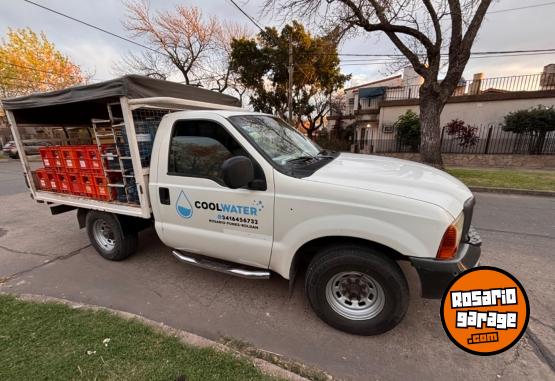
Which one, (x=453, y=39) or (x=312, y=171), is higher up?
(x=453, y=39)

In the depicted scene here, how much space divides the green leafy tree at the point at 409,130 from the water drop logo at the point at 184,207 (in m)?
14.3

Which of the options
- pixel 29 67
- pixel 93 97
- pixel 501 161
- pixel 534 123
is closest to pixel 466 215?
pixel 93 97

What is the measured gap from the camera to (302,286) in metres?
3.13

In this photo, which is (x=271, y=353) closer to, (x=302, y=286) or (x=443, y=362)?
(x=302, y=286)

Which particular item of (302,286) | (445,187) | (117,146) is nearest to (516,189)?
(445,187)

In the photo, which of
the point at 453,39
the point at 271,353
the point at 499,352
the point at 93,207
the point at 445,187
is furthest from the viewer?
the point at 453,39

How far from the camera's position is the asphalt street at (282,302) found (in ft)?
6.84

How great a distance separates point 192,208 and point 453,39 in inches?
416

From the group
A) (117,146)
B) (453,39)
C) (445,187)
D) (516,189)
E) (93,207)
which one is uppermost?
(453,39)

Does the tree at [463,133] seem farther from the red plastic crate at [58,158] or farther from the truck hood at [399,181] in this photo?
the red plastic crate at [58,158]

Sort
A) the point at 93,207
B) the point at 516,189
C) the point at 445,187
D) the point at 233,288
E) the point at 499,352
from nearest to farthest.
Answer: the point at 499,352
the point at 445,187
the point at 233,288
the point at 93,207
the point at 516,189

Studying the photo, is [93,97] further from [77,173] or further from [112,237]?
[112,237]

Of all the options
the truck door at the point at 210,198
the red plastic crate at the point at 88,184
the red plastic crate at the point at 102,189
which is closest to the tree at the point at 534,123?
the truck door at the point at 210,198

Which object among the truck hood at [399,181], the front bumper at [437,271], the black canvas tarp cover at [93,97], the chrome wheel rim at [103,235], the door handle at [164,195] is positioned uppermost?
the black canvas tarp cover at [93,97]
